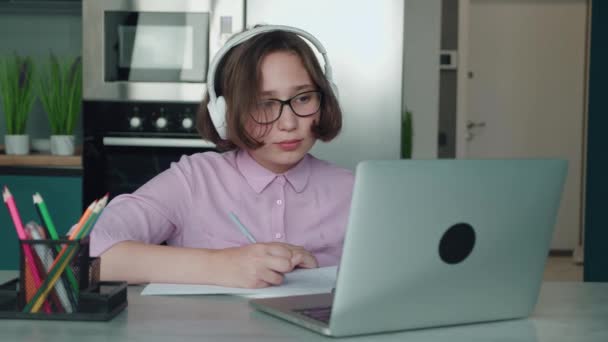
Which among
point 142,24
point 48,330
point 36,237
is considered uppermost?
point 142,24

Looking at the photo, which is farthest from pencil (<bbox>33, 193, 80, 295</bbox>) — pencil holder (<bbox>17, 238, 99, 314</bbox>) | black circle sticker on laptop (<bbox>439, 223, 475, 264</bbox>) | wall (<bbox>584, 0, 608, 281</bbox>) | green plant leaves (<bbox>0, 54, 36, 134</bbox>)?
wall (<bbox>584, 0, 608, 281</bbox>)

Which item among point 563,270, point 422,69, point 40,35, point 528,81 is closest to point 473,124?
point 528,81

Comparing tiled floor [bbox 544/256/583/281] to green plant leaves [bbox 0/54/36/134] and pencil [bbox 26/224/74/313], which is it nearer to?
green plant leaves [bbox 0/54/36/134]

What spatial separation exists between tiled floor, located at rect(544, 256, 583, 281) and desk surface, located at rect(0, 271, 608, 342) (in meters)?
4.58

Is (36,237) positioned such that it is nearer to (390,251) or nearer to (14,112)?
(390,251)

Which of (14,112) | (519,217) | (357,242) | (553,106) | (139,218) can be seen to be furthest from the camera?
(553,106)

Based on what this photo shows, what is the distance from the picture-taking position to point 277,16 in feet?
10.4

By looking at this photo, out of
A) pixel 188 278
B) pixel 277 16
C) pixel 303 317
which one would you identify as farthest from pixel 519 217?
pixel 277 16

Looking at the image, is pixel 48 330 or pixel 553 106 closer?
pixel 48 330

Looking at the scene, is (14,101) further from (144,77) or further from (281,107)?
(281,107)

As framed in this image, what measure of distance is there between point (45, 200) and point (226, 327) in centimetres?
222

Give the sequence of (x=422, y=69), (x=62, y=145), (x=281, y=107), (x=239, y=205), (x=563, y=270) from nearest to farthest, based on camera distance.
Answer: (x=281, y=107) → (x=239, y=205) → (x=62, y=145) → (x=422, y=69) → (x=563, y=270)

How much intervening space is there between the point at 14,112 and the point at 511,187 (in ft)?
8.82

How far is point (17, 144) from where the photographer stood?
3.31 m
